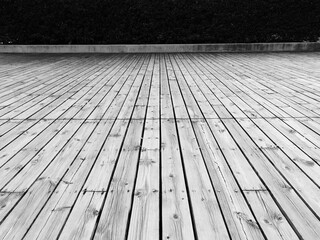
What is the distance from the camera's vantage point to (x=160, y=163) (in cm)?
200

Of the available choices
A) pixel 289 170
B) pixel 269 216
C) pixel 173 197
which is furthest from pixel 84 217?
pixel 289 170

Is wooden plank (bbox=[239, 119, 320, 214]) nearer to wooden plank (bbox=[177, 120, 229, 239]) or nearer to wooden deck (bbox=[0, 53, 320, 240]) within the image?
wooden deck (bbox=[0, 53, 320, 240])

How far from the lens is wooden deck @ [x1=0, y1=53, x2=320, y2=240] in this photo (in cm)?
141

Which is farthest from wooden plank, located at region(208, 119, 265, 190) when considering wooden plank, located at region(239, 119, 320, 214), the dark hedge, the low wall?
the dark hedge

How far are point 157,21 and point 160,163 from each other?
8.39 meters

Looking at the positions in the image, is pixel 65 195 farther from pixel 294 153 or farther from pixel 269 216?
pixel 294 153

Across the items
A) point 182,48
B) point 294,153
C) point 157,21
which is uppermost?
point 157,21

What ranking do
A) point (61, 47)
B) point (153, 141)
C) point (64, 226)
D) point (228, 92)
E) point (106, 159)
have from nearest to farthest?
point (64, 226)
point (106, 159)
point (153, 141)
point (228, 92)
point (61, 47)

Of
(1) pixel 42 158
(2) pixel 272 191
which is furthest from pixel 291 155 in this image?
(1) pixel 42 158

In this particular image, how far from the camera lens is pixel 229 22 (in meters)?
9.56

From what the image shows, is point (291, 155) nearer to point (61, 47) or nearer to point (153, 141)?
point (153, 141)

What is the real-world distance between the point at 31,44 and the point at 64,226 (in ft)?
32.4

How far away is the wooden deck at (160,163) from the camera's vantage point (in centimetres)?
141

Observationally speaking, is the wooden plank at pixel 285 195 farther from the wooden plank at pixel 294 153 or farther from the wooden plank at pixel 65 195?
the wooden plank at pixel 65 195
